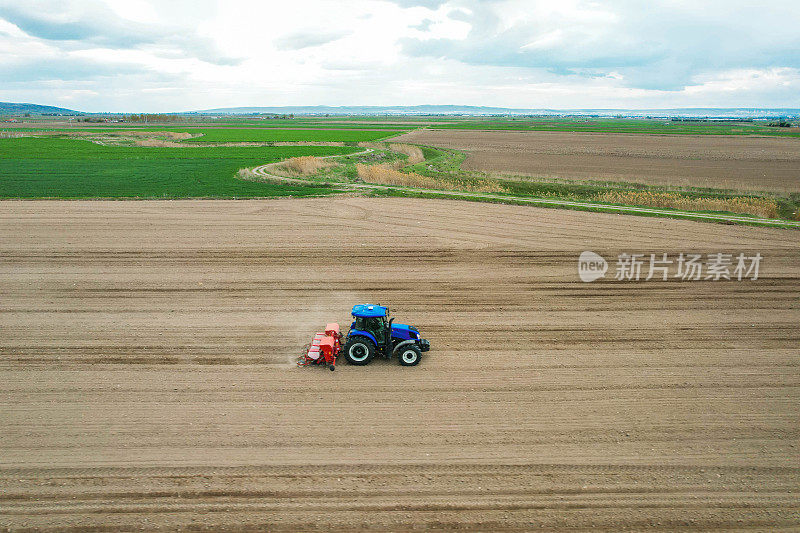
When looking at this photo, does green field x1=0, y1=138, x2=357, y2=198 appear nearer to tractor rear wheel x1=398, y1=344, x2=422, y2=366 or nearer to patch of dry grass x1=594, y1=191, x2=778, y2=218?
patch of dry grass x1=594, y1=191, x2=778, y2=218

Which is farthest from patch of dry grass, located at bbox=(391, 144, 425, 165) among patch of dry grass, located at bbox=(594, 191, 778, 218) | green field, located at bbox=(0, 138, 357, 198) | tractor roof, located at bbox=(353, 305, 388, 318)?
tractor roof, located at bbox=(353, 305, 388, 318)

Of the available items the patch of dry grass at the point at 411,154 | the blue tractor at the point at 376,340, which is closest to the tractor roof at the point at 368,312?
the blue tractor at the point at 376,340

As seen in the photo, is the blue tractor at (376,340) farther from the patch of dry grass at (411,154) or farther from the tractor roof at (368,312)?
the patch of dry grass at (411,154)

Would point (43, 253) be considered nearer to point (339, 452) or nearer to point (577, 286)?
point (339, 452)

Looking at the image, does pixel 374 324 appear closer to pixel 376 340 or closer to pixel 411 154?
pixel 376 340

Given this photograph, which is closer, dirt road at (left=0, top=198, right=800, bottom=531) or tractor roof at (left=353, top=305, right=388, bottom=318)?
dirt road at (left=0, top=198, right=800, bottom=531)

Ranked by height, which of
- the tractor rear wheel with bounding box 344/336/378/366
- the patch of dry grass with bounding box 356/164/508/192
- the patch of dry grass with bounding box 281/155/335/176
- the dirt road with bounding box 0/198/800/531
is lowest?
the dirt road with bounding box 0/198/800/531

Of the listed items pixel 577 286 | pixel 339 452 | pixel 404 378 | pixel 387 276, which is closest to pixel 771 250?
pixel 577 286

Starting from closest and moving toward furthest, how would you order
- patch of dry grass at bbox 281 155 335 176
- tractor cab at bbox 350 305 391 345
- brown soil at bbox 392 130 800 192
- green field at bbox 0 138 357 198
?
tractor cab at bbox 350 305 391 345 → green field at bbox 0 138 357 198 → brown soil at bbox 392 130 800 192 → patch of dry grass at bbox 281 155 335 176

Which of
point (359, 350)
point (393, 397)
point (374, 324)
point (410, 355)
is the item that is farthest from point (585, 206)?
point (393, 397)

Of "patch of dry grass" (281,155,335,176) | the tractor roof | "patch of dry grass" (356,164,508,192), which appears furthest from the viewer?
"patch of dry grass" (281,155,335,176)
